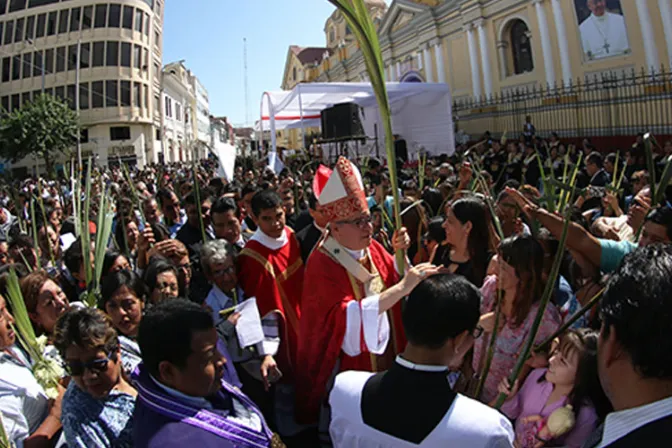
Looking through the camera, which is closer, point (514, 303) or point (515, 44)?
point (514, 303)

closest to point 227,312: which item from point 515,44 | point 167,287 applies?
point 167,287

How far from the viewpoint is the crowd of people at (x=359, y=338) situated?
4.42 ft

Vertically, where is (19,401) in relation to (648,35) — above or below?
below

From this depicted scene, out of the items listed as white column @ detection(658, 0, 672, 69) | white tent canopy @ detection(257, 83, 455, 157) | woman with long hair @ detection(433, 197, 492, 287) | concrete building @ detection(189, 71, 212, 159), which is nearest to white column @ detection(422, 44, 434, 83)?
white tent canopy @ detection(257, 83, 455, 157)

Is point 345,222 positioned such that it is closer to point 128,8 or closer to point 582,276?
point 582,276

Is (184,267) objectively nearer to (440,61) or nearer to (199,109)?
(440,61)

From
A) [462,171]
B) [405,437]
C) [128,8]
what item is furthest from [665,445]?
[128,8]

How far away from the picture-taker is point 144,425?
5.08ft

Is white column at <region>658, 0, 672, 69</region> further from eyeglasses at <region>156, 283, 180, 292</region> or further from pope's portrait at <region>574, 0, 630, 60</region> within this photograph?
eyeglasses at <region>156, 283, 180, 292</region>

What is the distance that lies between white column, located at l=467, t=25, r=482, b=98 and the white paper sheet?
18438mm

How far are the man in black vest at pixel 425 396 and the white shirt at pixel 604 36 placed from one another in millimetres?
14924

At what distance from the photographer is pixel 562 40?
15.5m

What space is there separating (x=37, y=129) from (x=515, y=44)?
2325 cm

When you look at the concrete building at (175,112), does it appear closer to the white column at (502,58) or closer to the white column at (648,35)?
the white column at (502,58)
